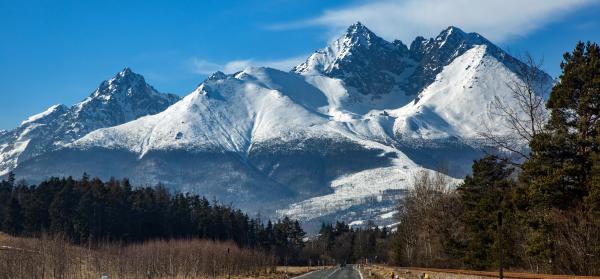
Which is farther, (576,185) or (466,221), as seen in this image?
(466,221)

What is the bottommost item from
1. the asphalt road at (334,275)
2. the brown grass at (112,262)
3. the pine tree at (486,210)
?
the asphalt road at (334,275)

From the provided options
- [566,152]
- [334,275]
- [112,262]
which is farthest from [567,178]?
[334,275]

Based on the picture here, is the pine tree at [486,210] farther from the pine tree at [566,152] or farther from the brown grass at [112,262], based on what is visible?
the brown grass at [112,262]

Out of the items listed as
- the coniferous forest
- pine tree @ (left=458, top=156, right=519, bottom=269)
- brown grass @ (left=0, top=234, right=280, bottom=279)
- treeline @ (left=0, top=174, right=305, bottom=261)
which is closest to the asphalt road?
brown grass @ (left=0, top=234, right=280, bottom=279)

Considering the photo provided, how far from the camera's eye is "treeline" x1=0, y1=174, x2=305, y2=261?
11525cm

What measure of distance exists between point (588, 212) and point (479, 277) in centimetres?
795

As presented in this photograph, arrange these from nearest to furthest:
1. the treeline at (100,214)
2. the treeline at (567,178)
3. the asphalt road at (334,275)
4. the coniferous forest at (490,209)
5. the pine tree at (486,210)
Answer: the treeline at (567,178) → the coniferous forest at (490,209) → the pine tree at (486,210) → the asphalt road at (334,275) → the treeline at (100,214)

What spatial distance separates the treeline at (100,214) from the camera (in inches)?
4537

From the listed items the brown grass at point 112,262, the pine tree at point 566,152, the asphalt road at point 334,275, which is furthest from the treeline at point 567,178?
the brown grass at point 112,262

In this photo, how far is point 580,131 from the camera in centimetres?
4375

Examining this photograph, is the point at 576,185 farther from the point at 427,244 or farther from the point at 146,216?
the point at 146,216

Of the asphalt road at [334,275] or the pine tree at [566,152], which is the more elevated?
the pine tree at [566,152]

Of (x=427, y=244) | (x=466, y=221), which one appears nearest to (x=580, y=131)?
(x=466, y=221)

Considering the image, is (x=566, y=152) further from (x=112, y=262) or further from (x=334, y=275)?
(x=334, y=275)
